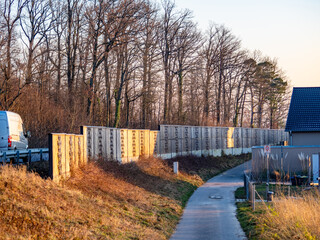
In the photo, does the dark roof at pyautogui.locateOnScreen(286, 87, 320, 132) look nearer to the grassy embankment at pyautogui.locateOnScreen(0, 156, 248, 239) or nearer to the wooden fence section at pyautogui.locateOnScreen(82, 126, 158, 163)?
the wooden fence section at pyautogui.locateOnScreen(82, 126, 158, 163)

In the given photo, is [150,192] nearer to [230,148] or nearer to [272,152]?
[272,152]

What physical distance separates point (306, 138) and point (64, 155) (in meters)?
26.2

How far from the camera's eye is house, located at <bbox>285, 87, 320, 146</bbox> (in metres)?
37.3

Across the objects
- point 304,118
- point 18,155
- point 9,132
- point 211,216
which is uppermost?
point 304,118

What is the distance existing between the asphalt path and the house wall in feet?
32.0

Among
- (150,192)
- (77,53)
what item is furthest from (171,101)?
(150,192)

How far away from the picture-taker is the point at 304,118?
125 feet

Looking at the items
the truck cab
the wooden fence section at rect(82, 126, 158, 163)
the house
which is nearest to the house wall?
the house

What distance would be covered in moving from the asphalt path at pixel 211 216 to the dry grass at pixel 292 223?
1160 mm

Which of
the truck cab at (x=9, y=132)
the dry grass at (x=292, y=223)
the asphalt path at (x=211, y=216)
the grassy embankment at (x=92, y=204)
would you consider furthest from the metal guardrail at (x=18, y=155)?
the dry grass at (x=292, y=223)

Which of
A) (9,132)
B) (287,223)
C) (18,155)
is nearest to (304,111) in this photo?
(9,132)

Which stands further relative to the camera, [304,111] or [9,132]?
[304,111]

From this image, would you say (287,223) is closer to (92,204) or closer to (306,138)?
(92,204)

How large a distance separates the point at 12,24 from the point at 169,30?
1896cm
